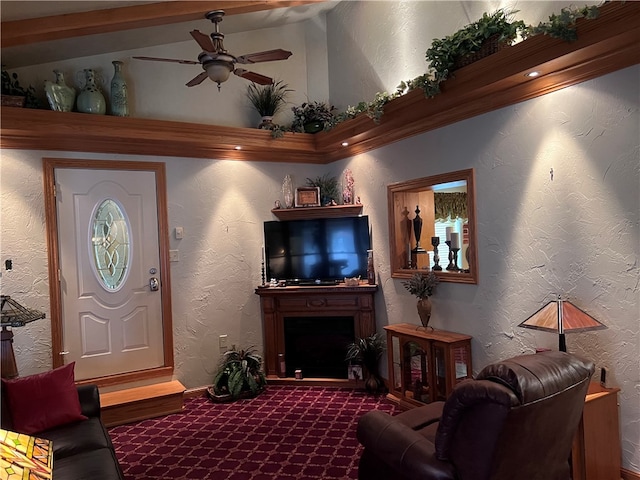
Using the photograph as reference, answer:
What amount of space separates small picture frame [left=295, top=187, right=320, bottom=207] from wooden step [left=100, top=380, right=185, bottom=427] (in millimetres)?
2159

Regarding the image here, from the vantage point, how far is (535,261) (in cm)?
315

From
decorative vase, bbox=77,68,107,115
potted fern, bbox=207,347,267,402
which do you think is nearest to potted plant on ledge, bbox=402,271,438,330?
potted fern, bbox=207,347,267,402

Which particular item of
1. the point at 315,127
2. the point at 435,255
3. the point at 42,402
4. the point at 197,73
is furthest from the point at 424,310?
the point at 197,73

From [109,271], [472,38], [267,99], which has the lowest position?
[109,271]

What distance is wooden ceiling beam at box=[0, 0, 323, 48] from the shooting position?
10.5ft

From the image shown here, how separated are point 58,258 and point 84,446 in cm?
216

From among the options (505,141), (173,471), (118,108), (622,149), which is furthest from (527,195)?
(118,108)

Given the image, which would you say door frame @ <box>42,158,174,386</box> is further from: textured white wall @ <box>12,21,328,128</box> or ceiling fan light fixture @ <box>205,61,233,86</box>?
ceiling fan light fixture @ <box>205,61,233,86</box>

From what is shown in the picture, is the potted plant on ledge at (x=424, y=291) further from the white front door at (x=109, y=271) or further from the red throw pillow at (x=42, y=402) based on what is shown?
the red throw pillow at (x=42, y=402)

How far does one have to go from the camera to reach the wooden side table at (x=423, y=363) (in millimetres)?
3592

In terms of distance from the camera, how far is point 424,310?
391 cm

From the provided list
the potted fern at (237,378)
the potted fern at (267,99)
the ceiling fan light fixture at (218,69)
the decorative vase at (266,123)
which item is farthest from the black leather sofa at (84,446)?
the potted fern at (267,99)

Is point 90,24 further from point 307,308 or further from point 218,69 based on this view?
point 307,308

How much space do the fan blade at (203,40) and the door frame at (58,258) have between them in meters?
1.75
